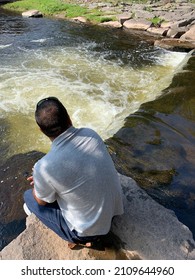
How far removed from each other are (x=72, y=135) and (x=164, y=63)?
9992 millimetres

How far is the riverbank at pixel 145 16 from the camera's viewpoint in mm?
14430

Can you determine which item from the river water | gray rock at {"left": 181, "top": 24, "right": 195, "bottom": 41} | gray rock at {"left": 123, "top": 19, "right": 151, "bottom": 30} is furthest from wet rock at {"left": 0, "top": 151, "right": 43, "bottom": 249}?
gray rock at {"left": 123, "top": 19, "right": 151, "bottom": 30}

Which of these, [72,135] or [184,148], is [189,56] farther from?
[72,135]

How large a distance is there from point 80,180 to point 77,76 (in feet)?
25.7

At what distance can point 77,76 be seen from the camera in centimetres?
1027

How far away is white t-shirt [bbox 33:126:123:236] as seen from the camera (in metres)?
2.76

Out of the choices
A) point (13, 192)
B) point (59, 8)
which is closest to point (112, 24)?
point (59, 8)

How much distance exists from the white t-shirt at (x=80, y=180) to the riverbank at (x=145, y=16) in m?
11.7

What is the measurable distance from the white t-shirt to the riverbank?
1173 centimetres

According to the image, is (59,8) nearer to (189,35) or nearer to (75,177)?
(189,35)

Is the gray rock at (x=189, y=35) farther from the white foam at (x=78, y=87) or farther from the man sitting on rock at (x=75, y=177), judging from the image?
the man sitting on rock at (x=75, y=177)

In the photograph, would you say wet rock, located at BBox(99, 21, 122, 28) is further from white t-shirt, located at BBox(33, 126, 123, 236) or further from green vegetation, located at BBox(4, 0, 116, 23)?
white t-shirt, located at BBox(33, 126, 123, 236)

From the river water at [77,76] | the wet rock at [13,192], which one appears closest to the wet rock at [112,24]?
the river water at [77,76]

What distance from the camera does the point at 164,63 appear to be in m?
12.0
